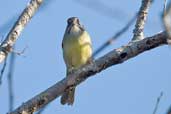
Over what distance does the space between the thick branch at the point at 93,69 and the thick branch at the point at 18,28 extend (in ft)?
1.58

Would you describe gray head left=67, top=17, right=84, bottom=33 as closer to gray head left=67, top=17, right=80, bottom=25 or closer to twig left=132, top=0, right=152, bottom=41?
gray head left=67, top=17, right=80, bottom=25

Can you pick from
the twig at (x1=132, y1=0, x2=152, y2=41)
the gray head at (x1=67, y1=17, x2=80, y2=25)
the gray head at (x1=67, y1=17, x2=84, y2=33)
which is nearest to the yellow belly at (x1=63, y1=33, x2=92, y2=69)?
the gray head at (x1=67, y1=17, x2=84, y2=33)

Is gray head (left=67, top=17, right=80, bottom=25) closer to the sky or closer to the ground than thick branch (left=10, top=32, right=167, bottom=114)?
closer to the ground

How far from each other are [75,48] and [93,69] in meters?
2.04

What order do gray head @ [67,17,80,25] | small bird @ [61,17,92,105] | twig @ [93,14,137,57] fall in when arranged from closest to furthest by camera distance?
twig @ [93,14,137,57] → small bird @ [61,17,92,105] → gray head @ [67,17,80,25]

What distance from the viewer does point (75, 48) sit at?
4.73 m

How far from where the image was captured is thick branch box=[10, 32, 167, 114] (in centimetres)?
260

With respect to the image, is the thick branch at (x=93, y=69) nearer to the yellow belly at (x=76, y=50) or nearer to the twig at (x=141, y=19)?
the twig at (x=141, y=19)

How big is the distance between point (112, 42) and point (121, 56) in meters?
0.42

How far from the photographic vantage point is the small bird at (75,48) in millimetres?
4566

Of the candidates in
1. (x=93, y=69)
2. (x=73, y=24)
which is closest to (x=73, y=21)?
(x=73, y=24)

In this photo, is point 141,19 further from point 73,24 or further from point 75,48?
point 73,24

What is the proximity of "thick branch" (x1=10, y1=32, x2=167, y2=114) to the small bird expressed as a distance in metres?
Answer: 1.63

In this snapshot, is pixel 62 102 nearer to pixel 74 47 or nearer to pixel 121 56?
pixel 74 47
